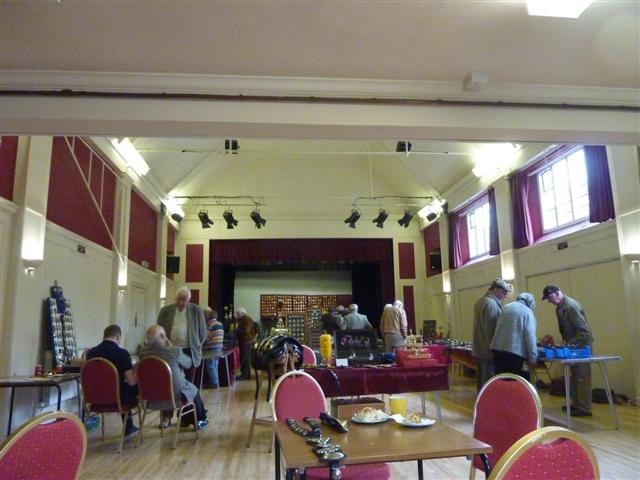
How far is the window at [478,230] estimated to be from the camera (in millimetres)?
9820

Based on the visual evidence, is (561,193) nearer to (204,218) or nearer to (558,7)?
(558,7)

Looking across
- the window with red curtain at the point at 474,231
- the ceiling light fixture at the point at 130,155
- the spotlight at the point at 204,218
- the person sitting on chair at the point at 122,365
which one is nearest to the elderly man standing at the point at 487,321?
the person sitting on chair at the point at 122,365

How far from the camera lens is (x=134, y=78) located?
3.29 meters

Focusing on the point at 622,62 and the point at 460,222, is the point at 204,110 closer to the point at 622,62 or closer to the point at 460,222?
the point at 622,62

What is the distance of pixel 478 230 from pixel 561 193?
2.93 meters

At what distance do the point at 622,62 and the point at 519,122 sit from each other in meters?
0.76

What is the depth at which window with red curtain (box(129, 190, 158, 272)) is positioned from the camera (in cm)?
874

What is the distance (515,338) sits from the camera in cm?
439

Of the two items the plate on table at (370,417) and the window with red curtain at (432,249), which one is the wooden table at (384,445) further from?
the window with red curtain at (432,249)

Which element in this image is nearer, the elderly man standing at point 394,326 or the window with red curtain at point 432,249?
the elderly man standing at point 394,326

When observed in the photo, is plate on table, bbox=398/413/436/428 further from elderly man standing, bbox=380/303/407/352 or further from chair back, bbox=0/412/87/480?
elderly man standing, bbox=380/303/407/352

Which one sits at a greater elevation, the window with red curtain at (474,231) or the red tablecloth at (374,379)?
the window with red curtain at (474,231)

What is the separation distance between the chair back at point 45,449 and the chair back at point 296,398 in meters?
1.04

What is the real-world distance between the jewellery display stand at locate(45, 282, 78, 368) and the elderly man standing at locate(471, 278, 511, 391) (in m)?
4.70
